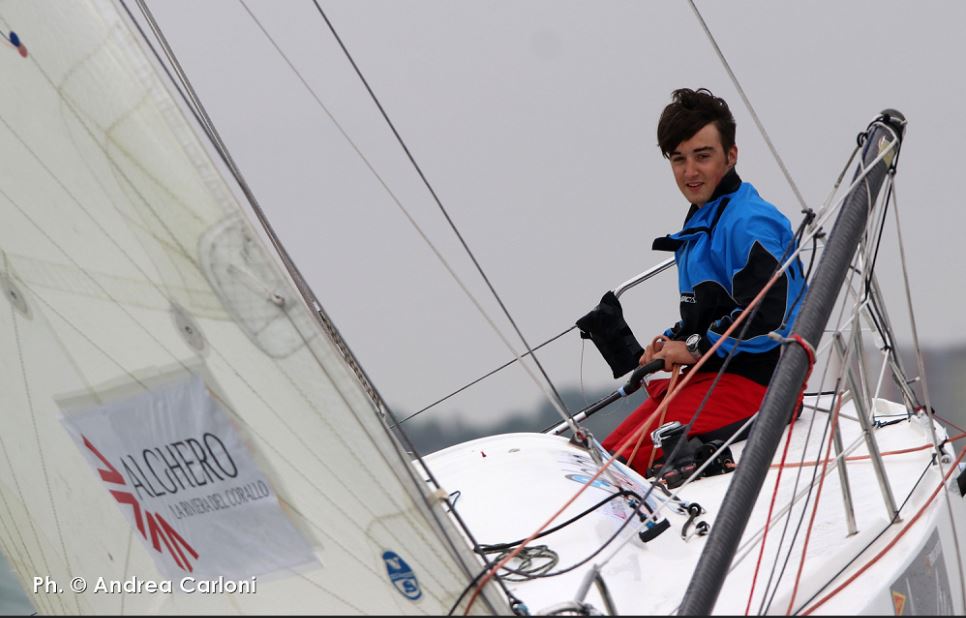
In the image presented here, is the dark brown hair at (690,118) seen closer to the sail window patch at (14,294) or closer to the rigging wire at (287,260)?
the rigging wire at (287,260)

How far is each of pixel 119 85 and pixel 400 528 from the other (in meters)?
0.56

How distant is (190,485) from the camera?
1277 millimetres

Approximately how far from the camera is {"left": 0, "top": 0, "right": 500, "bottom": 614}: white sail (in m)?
1.13

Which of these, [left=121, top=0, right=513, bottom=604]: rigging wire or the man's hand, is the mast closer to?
[left=121, top=0, right=513, bottom=604]: rigging wire

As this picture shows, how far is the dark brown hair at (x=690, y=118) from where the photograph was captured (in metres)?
1.97

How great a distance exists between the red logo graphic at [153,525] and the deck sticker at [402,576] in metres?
0.29

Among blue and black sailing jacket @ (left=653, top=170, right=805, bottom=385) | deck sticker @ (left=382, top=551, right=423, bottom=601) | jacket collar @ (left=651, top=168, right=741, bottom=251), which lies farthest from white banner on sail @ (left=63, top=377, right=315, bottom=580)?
jacket collar @ (left=651, top=168, right=741, bottom=251)

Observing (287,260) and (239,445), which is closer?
(239,445)

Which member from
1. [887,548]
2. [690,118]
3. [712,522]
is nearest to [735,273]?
[690,118]

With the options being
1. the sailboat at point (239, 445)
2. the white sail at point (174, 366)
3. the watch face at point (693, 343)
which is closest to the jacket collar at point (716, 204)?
the watch face at point (693, 343)

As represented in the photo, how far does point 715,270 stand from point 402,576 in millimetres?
1015

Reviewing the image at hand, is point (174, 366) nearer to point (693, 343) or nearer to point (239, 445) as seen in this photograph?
point (239, 445)

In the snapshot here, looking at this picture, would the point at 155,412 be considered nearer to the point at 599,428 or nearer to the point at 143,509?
the point at 143,509

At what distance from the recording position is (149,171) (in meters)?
1.16
